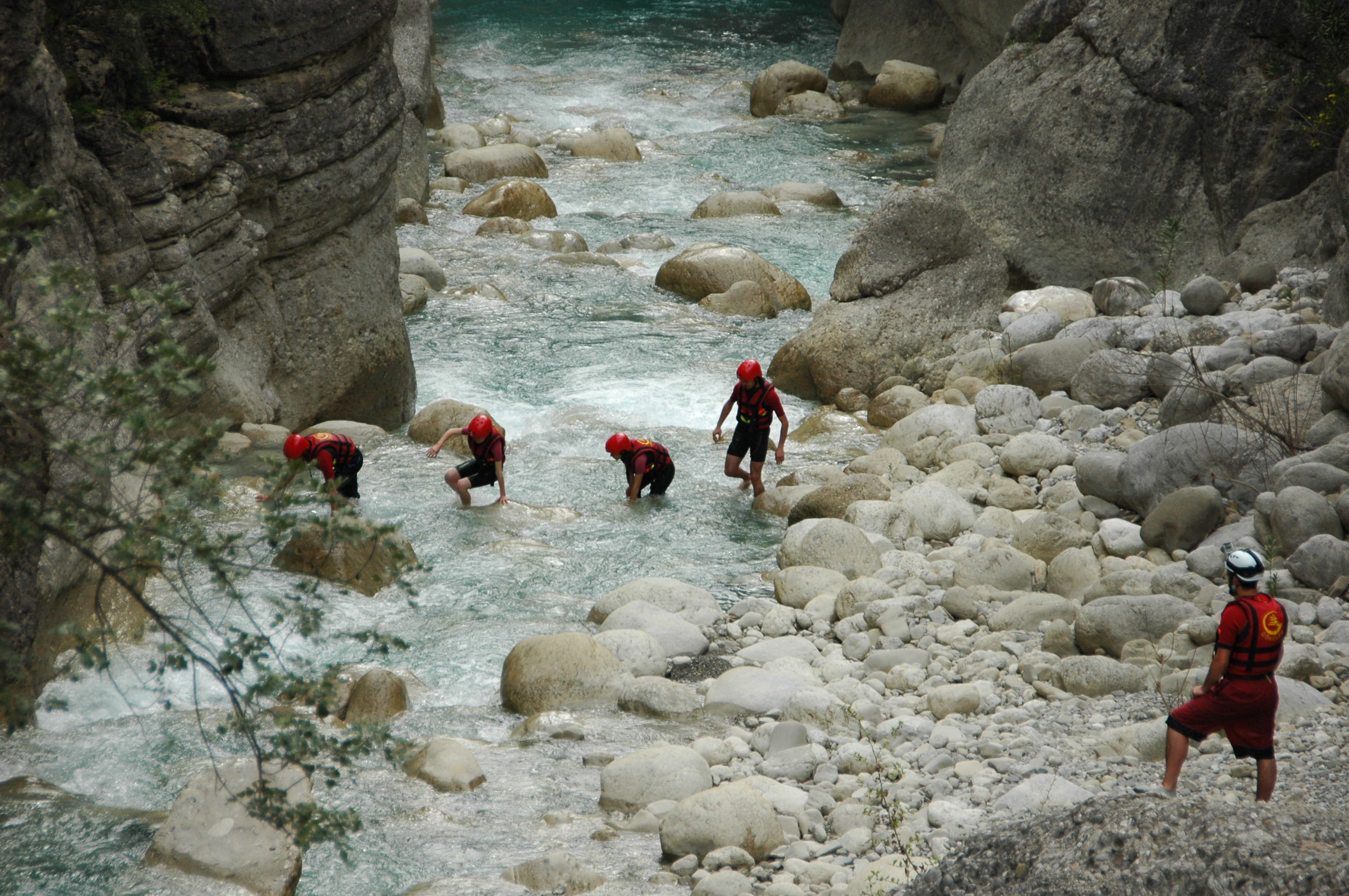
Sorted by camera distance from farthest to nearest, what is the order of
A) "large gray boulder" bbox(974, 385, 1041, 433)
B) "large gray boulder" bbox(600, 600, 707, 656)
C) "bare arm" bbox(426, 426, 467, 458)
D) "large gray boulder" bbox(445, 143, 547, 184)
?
"large gray boulder" bbox(445, 143, 547, 184), "large gray boulder" bbox(974, 385, 1041, 433), "bare arm" bbox(426, 426, 467, 458), "large gray boulder" bbox(600, 600, 707, 656)

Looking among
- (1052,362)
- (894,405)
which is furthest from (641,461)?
(1052,362)

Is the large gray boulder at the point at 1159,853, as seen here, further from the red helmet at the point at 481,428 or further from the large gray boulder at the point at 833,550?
the red helmet at the point at 481,428

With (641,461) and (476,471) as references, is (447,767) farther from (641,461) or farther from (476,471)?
(641,461)

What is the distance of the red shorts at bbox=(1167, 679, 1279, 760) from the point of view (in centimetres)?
492

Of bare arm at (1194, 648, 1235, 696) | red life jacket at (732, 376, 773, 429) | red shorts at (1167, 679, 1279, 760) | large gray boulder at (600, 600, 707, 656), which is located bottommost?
large gray boulder at (600, 600, 707, 656)

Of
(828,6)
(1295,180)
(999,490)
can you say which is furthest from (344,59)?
(828,6)

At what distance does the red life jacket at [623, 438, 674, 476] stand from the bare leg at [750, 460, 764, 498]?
0.78 meters

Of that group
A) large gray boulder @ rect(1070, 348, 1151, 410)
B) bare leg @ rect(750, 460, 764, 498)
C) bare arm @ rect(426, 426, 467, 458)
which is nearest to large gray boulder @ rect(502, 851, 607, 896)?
bare arm @ rect(426, 426, 467, 458)

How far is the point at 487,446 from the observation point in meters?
9.98

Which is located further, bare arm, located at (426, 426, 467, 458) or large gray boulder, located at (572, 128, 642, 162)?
large gray boulder, located at (572, 128, 642, 162)

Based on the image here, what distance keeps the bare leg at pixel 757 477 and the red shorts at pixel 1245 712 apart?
19.2 feet

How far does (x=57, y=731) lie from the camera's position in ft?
21.4

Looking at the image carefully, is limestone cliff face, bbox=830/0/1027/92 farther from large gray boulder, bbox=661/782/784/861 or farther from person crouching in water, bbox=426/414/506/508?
large gray boulder, bbox=661/782/784/861

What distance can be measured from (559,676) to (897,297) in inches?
308
